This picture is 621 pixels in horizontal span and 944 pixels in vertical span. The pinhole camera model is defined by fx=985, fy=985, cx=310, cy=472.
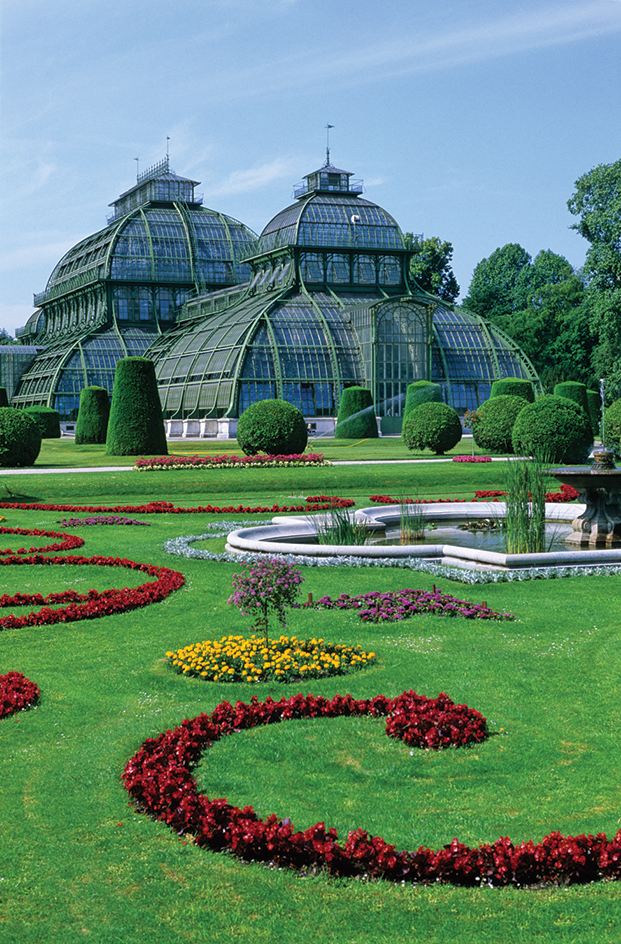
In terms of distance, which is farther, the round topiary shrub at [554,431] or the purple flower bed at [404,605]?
the round topiary shrub at [554,431]

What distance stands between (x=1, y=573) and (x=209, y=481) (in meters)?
13.7

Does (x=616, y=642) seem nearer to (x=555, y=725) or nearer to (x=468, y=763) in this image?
(x=555, y=725)

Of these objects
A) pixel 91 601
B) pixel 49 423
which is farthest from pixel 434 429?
pixel 91 601

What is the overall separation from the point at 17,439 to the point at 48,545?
1716 centimetres

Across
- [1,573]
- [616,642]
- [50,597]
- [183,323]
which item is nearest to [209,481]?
[1,573]

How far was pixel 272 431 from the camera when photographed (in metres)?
35.4

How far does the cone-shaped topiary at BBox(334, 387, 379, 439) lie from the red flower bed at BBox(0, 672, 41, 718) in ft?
145

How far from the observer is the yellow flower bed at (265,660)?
888 centimetres

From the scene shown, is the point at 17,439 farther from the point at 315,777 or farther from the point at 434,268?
the point at 434,268

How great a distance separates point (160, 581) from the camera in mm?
13188

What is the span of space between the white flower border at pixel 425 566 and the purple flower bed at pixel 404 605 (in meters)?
1.27

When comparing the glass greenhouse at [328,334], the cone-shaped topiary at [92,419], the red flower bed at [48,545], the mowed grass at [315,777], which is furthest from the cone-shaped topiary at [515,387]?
the mowed grass at [315,777]

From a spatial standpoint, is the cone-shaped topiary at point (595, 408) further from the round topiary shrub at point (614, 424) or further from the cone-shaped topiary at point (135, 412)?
the cone-shaped topiary at point (135, 412)

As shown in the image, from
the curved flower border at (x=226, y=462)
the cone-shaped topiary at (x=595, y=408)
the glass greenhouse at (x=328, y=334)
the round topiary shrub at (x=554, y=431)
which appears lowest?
the curved flower border at (x=226, y=462)
